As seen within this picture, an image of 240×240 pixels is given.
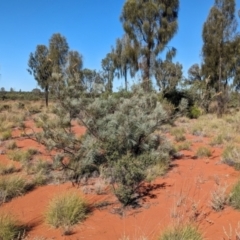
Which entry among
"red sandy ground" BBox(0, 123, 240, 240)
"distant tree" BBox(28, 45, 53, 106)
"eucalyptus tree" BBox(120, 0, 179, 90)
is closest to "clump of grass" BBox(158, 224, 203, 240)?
"red sandy ground" BBox(0, 123, 240, 240)

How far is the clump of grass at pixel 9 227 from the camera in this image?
3.82 m

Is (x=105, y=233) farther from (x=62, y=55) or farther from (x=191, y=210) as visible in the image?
(x=62, y=55)

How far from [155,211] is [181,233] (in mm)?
1274

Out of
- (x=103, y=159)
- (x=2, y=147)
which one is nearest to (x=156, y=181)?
(x=103, y=159)

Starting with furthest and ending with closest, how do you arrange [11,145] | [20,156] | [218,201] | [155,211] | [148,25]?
[148,25]
[11,145]
[20,156]
[155,211]
[218,201]

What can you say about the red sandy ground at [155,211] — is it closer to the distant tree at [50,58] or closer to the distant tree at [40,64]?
the distant tree at [50,58]

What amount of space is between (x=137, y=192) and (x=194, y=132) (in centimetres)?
730

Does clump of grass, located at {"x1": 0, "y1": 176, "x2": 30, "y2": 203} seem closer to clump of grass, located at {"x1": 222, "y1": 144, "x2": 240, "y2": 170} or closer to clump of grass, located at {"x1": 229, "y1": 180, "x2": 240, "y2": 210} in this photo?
clump of grass, located at {"x1": 229, "y1": 180, "x2": 240, "y2": 210}

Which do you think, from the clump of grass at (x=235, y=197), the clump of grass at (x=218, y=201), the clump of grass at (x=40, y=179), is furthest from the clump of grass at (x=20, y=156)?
the clump of grass at (x=235, y=197)

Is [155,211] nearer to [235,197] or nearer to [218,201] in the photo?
[218,201]

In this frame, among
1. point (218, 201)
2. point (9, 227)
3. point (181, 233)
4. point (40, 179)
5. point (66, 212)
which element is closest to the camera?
point (181, 233)

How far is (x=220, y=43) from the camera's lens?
20.4m

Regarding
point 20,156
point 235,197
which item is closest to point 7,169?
point 20,156

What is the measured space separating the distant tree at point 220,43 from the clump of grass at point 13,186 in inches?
627
